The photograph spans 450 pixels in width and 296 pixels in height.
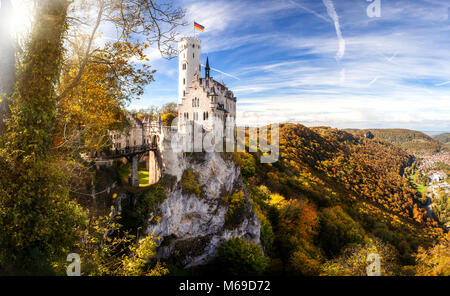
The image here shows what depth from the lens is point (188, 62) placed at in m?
38.7

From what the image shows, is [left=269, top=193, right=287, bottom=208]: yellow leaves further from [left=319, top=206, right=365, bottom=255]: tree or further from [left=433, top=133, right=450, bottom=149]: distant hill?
[left=433, top=133, right=450, bottom=149]: distant hill

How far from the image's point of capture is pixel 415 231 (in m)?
61.9

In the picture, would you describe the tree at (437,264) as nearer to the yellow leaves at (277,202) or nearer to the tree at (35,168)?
the yellow leaves at (277,202)

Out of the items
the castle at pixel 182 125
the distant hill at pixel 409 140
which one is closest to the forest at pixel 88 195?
the castle at pixel 182 125

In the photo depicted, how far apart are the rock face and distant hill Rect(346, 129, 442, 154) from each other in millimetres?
120963

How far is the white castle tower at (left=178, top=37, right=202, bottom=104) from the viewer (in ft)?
127

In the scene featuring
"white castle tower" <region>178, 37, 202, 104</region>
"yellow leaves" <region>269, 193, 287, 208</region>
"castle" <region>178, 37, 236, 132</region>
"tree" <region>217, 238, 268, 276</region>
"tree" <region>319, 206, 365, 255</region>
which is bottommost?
"tree" <region>319, 206, 365, 255</region>

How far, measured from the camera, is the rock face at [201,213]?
23156mm

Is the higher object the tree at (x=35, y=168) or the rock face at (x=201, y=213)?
the tree at (x=35, y=168)

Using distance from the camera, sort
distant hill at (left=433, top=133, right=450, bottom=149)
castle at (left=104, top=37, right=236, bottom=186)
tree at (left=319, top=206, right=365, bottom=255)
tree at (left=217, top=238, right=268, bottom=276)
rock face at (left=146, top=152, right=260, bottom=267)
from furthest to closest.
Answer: distant hill at (left=433, top=133, right=450, bottom=149), tree at (left=319, top=206, right=365, bottom=255), tree at (left=217, top=238, right=268, bottom=276), rock face at (left=146, top=152, right=260, bottom=267), castle at (left=104, top=37, right=236, bottom=186)

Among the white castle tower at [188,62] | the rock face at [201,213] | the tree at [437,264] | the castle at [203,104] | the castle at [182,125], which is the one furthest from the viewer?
the white castle tower at [188,62]

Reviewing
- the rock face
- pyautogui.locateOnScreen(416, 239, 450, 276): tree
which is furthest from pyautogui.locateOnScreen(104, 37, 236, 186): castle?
pyautogui.locateOnScreen(416, 239, 450, 276): tree

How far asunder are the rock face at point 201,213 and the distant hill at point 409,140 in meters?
121
